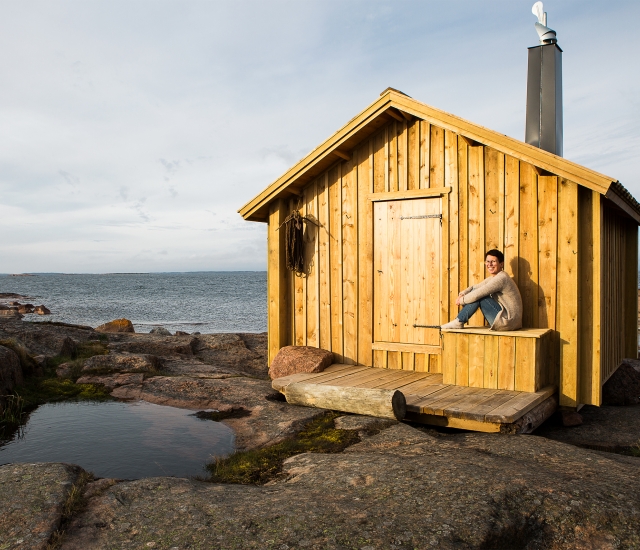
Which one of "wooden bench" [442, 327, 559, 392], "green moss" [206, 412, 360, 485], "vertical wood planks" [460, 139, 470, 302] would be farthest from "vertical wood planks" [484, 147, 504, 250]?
"green moss" [206, 412, 360, 485]

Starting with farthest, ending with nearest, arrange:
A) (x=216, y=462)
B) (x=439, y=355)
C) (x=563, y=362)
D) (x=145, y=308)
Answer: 1. (x=145, y=308)
2. (x=439, y=355)
3. (x=563, y=362)
4. (x=216, y=462)

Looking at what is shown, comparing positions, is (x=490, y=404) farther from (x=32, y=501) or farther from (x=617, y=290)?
(x=617, y=290)

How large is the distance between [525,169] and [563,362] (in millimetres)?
2509

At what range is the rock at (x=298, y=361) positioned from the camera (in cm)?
841

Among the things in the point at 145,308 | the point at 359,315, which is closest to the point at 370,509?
the point at 359,315

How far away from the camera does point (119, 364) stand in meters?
9.14

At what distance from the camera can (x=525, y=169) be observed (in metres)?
7.40

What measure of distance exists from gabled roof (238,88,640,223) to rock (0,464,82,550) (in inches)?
217

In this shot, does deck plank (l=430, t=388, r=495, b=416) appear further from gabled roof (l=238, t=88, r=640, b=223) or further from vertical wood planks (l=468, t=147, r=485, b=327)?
gabled roof (l=238, t=88, r=640, b=223)

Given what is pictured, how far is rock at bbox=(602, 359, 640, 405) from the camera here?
895 cm

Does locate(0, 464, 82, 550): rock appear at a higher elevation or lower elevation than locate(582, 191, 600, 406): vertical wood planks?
lower

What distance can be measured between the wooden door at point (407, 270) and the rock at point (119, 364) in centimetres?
374

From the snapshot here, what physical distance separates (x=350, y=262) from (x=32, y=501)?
5.80m

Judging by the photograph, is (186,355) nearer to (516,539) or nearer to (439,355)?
(439,355)
